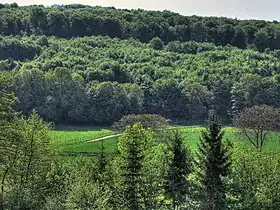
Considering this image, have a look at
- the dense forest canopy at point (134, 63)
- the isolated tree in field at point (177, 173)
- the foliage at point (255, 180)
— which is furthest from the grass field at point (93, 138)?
the isolated tree in field at point (177, 173)

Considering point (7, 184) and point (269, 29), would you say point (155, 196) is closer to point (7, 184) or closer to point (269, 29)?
→ point (7, 184)

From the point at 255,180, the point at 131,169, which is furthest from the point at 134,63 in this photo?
Result: the point at 131,169

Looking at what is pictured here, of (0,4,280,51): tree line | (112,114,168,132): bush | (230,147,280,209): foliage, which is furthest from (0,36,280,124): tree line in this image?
(230,147,280,209): foliage

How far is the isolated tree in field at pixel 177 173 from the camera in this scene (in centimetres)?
4309

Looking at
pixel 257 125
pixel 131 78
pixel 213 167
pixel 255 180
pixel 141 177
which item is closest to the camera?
pixel 213 167

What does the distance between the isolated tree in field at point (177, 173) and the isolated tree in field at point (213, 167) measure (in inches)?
46.0

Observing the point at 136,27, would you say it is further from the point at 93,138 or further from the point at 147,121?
the point at 147,121

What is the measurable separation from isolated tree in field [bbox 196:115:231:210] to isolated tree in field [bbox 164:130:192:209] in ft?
3.83

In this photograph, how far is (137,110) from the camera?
11444cm

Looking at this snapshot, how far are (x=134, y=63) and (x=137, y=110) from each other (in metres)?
27.3

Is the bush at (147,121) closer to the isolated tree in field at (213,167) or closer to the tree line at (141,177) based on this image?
the tree line at (141,177)

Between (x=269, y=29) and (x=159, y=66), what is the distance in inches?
1791

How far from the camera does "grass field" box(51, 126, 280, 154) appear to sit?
73.2 meters

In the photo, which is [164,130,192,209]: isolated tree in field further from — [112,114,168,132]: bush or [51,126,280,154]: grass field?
[112,114,168,132]: bush
